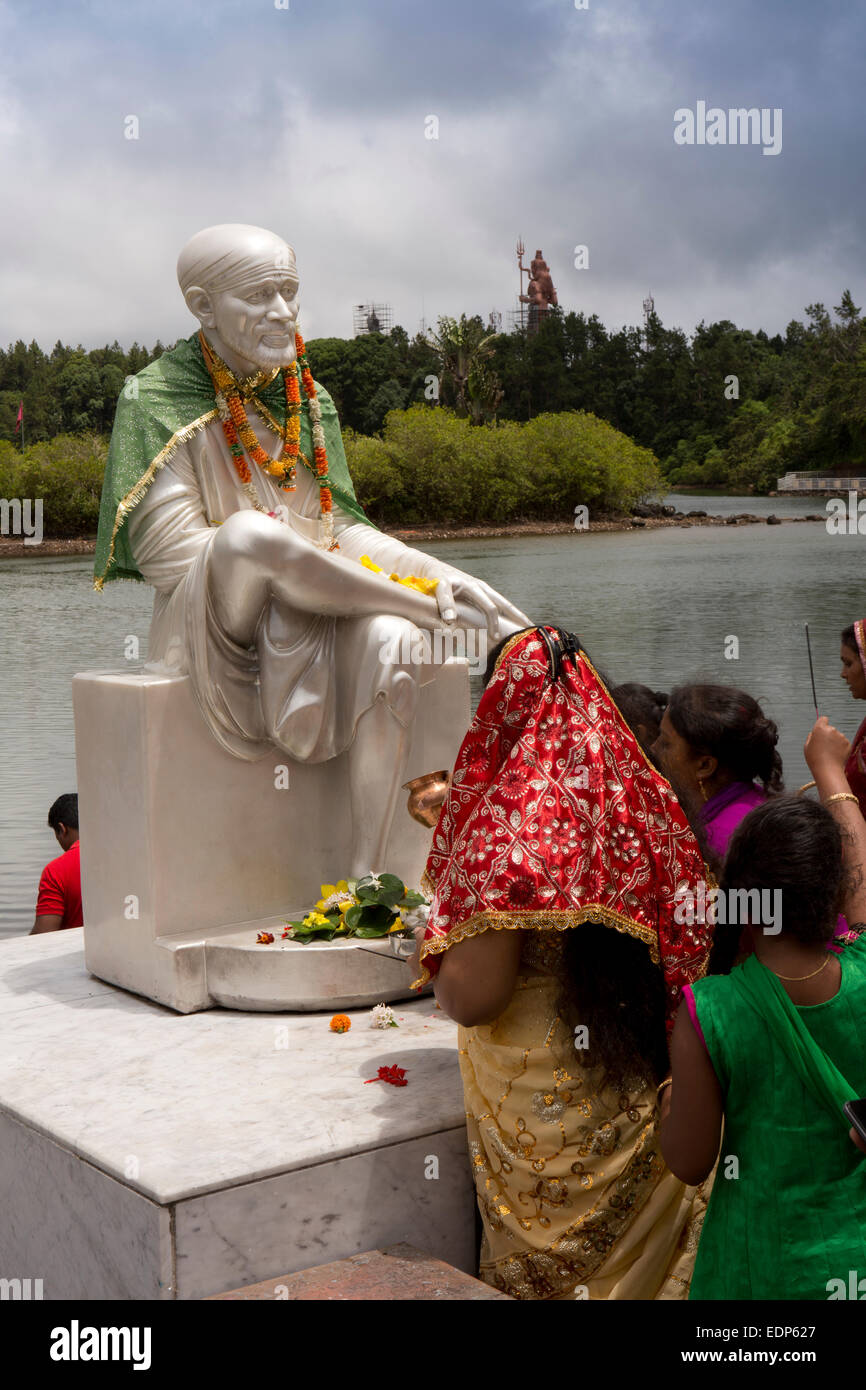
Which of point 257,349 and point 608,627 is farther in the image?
point 608,627

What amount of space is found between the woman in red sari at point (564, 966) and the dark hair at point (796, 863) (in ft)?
1.21

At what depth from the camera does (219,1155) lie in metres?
2.73

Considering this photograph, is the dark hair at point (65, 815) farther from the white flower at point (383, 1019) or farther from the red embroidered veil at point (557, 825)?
the red embroidered veil at point (557, 825)

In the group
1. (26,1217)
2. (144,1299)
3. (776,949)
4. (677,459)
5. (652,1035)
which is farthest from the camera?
(677,459)

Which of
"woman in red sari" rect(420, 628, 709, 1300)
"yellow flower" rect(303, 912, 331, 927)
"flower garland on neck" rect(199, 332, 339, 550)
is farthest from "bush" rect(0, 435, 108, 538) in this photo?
"woman in red sari" rect(420, 628, 709, 1300)

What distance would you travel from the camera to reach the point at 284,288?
3930 mm

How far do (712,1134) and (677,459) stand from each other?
3427 cm

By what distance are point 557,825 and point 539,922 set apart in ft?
0.53

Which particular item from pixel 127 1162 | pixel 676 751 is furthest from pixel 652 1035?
pixel 127 1162

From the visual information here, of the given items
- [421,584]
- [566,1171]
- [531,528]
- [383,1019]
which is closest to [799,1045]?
[566,1171]

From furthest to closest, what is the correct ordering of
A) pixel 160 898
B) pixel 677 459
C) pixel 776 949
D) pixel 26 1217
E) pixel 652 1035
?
pixel 677 459 < pixel 160 898 < pixel 26 1217 < pixel 652 1035 < pixel 776 949

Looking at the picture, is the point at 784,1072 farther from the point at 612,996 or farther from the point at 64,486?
the point at 64,486

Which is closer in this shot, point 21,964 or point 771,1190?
point 771,1190
